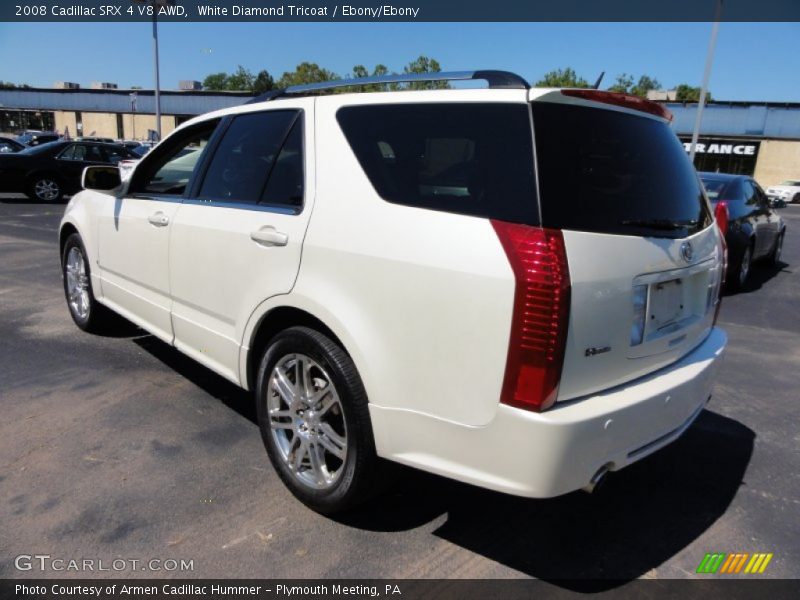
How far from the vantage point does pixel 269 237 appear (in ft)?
9.06

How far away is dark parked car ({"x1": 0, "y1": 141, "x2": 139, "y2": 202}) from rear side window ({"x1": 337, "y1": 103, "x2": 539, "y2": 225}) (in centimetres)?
1439

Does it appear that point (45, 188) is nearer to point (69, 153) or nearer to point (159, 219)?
point (69, 153)

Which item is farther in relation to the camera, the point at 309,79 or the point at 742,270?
the point at 309,79

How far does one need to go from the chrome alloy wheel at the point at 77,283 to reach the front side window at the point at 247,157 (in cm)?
215

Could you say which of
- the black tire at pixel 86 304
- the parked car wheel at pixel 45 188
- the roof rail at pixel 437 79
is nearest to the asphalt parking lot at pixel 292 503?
the black tire at pixel 86 304

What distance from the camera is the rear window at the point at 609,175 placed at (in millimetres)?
2057

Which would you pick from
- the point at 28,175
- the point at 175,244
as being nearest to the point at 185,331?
the point at 175,244

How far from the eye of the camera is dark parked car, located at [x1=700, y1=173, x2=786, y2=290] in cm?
766

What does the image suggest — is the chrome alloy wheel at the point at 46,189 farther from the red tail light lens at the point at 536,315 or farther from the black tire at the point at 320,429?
the red tail light lens at the point at 536,315

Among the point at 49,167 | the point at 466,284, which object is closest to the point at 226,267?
the point at 466,284

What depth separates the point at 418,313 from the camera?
2.15m

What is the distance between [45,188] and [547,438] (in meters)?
16.6

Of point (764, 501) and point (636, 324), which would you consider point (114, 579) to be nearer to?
point (636, 324)

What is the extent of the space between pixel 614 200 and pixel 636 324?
47cm
